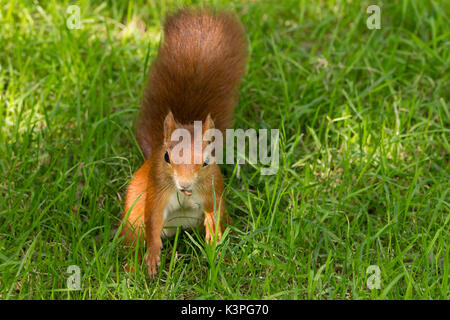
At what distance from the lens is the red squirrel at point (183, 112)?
7.55 feet

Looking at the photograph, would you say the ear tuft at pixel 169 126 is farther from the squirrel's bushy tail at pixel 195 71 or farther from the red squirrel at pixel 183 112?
the squirrel's bushy tail at pixel 195 71

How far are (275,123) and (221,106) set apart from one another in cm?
51

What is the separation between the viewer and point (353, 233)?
247 centimetres

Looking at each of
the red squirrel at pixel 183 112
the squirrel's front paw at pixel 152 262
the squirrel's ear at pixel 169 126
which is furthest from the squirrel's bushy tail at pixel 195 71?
the squirrel's front paw at pixel 152 262

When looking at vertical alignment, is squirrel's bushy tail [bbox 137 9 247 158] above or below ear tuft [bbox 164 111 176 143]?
above

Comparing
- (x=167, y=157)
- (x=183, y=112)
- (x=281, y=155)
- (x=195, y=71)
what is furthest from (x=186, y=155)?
(x=281, y=155)

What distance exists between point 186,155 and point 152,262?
0.43 metres

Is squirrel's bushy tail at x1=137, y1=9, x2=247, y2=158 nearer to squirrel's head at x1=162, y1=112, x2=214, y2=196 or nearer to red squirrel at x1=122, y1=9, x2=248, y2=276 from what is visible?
red squirrel at x1=122, y1=9, x2=248, y2=276

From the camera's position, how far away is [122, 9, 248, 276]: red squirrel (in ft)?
7.55

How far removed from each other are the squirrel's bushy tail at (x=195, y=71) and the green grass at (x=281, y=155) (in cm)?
26

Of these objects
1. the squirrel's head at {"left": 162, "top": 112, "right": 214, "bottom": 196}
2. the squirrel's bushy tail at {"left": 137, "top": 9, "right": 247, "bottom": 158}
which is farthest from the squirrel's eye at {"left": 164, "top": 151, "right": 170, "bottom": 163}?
the squirrel's bushy tail at {"left": 137, "top": 9, "right": 247, "bottom": 158}

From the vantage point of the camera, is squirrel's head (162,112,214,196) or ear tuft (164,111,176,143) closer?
squirrel's head (162,112,214,196)

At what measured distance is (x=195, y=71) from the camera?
250cm

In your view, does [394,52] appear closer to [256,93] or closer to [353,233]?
[256,93]
